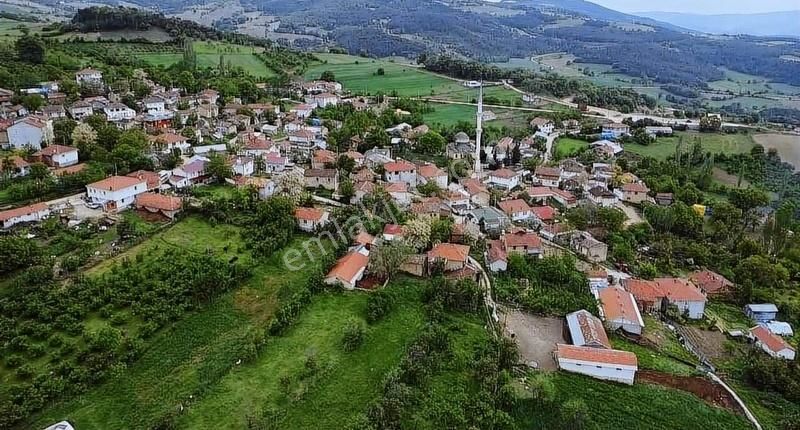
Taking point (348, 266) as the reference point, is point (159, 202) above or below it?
above

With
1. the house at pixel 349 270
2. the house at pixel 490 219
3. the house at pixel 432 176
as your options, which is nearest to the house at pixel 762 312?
the house at pixel 490 219

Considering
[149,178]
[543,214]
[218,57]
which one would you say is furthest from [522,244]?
[218,57]

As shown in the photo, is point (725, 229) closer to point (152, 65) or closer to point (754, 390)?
point (754, 390)

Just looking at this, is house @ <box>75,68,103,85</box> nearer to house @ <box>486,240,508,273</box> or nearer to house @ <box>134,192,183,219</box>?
house @ <box>134,192,183,219</box>

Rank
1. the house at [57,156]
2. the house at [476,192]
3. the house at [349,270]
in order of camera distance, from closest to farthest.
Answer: the house at [349,270] < the house at [57,156] < the house at [476,192]

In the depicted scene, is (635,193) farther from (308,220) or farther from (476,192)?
(308,220)

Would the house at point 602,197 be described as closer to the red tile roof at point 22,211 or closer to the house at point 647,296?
the house at point 647,296

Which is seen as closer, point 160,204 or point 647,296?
point 647,296
